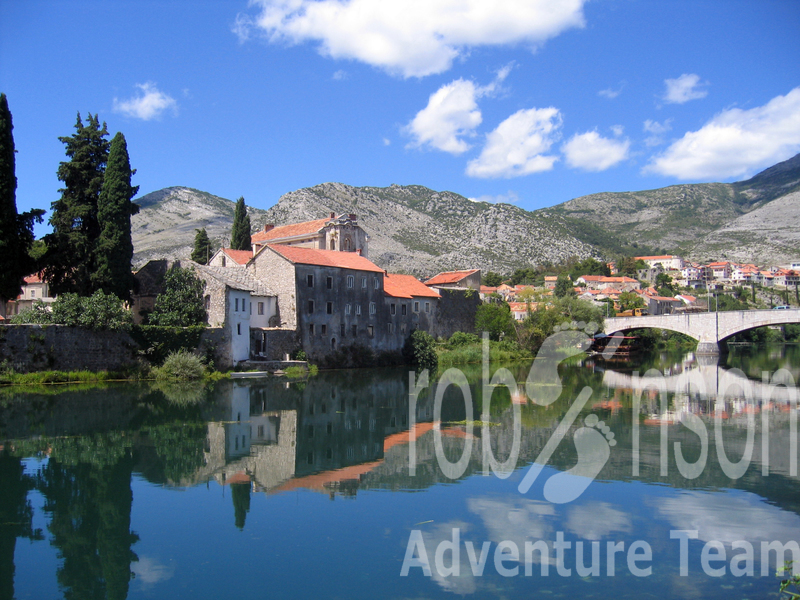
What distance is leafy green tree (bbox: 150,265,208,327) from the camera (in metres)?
38.0

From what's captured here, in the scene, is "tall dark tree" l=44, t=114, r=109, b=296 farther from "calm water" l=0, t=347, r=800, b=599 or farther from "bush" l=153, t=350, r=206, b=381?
"calm water" l=0, t=347, r=800, b=599

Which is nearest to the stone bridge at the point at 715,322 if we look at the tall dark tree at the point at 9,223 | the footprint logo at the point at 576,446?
the footprint logo at the point at 576,446

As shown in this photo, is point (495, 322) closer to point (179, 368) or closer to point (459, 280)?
point (459, 280)

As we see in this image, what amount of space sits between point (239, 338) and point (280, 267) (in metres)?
7.10

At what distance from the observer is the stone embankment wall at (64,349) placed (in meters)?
31.3

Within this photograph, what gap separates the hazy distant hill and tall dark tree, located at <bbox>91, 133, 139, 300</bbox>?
6885 cm

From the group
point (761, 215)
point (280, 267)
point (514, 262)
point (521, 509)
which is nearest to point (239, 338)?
point (280, 267)

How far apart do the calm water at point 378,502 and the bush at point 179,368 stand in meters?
8.22

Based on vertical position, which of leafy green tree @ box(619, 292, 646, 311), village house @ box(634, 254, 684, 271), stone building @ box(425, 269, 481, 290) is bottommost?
leafy green tree @ box(619, 292, 646, 311)

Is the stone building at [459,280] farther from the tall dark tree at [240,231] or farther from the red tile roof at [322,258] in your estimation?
the tall dark tree at [240,231]

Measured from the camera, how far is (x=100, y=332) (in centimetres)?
3416

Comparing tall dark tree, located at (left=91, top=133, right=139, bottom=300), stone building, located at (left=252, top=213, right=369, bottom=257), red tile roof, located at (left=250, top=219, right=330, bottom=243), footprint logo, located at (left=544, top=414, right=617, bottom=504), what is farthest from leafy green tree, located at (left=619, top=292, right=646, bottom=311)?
tall dark tree, located at (left=91, top=133, right=139, bottom=300)

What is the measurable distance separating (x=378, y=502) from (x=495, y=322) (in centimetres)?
4751

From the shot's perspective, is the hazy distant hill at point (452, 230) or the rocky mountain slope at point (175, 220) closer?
the hazy distant hill at point (452, 230)
